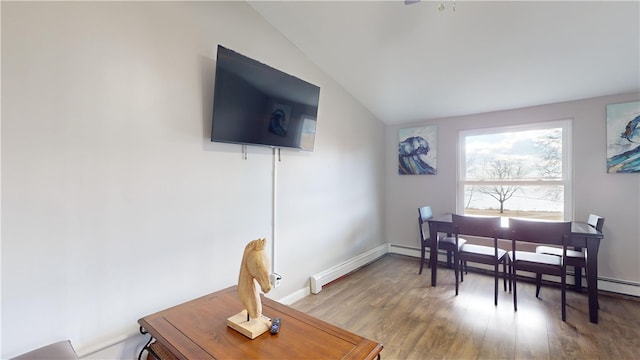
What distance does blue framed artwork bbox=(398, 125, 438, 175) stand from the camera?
4.05m

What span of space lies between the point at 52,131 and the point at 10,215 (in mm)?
434

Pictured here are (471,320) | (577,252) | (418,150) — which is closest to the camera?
(471,320)

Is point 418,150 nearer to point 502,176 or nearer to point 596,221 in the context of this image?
point 502,176

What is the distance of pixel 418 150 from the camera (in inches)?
164

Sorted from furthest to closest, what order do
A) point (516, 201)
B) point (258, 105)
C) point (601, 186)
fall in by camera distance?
point (516, 201), point (601, 186), point (258, 105)

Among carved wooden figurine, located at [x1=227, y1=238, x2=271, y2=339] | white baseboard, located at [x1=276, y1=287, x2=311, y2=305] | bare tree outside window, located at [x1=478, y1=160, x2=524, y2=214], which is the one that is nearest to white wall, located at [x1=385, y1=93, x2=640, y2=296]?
bare tree outside window, located at [x1=478, y1=160, x2=524, y2=214]

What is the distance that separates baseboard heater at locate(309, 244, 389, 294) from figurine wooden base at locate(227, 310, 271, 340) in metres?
1.56

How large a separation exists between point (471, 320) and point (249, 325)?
2054 mm

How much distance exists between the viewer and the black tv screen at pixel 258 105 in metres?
1.98

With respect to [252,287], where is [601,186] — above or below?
above

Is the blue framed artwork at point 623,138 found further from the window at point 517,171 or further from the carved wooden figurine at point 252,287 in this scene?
the carved wooden figurine at point 252,287

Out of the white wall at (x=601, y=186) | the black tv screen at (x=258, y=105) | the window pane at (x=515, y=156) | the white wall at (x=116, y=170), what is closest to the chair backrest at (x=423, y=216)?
the window pane at (x=515, y=156)

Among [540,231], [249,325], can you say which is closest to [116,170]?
[249,325]

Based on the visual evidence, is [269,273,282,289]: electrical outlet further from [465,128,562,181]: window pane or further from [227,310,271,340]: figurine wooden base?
[465,128,562,181]: window pane
